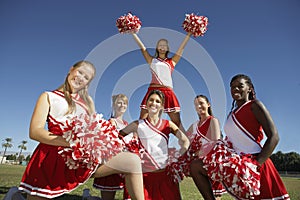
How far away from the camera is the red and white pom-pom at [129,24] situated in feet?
18.4

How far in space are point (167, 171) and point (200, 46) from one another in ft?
9.31

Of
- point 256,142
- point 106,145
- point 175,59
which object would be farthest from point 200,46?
point 106,145

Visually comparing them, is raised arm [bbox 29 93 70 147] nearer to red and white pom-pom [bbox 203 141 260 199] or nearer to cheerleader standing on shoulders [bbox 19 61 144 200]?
cheerleader standing on shoulders [bbox 19 61 144 200]

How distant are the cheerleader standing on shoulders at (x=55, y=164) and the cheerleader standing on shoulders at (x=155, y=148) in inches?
36.6

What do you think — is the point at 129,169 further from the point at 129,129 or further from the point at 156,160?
the point at 129,129

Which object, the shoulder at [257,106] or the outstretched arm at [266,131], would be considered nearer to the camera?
the outstretched arm at [266,131]

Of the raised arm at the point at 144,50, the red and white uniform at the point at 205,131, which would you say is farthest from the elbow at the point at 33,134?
the raised arm at the point at 144,50

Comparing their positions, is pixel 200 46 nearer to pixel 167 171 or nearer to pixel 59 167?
pixel 167 171

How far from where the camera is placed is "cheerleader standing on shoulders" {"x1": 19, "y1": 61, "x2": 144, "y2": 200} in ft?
8.85

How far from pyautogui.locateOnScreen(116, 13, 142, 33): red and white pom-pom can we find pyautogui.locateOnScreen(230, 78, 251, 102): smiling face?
2.80 m

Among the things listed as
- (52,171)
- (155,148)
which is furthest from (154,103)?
(52,171)

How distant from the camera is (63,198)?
16.8 ft

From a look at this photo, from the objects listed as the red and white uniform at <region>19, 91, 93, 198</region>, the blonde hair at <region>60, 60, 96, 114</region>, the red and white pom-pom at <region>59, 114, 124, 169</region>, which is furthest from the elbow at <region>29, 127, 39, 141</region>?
the blonde hair at <region>60, 60, 96, 114</region>

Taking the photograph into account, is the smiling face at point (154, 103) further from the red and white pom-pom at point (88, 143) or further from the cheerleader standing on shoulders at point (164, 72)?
the red and white pom-pom at point (88, 143)
